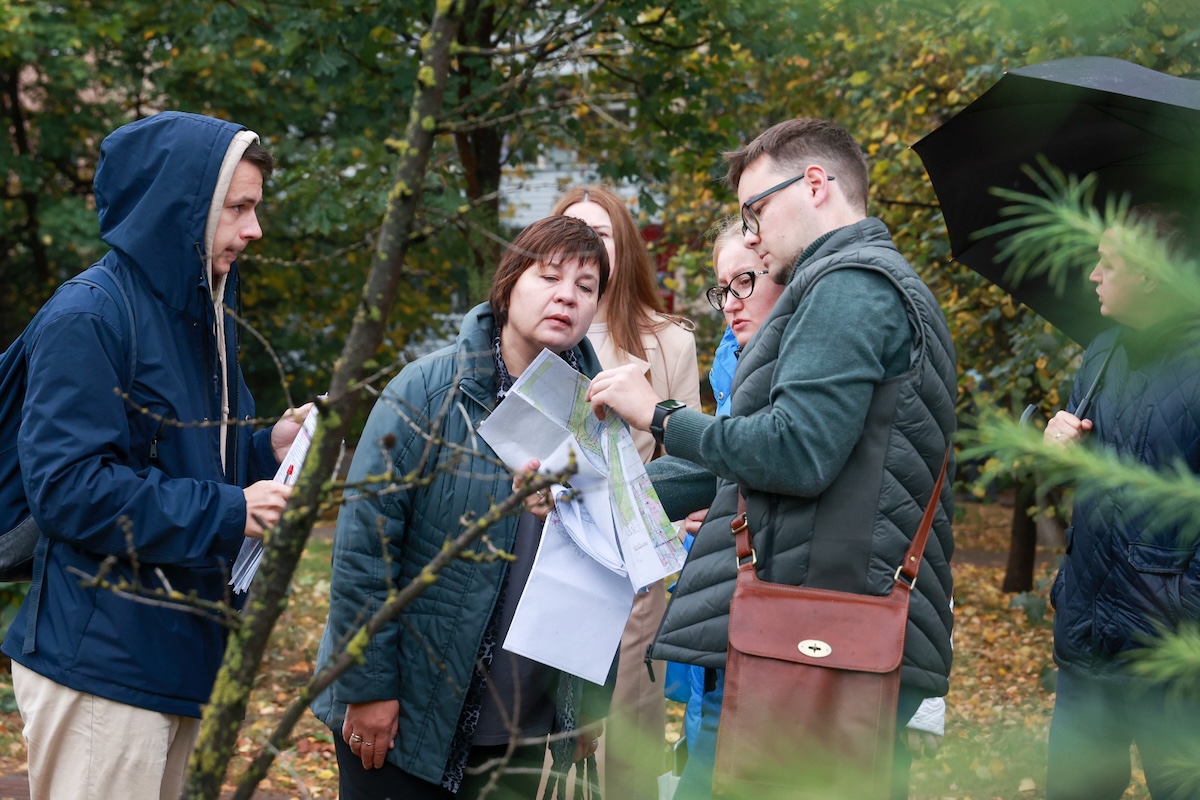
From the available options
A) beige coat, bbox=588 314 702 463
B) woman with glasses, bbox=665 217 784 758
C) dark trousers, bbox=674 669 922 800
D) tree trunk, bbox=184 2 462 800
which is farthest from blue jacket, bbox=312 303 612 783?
beige coat, bbox=588 314 702 463

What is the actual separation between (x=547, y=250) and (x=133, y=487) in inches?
44.4

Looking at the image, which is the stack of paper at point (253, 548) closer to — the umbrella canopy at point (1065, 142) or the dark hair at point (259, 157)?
the dark hair at point (259, 157)

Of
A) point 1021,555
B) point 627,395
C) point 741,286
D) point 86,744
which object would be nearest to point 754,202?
point 627,395

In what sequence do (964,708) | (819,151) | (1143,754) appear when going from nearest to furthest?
(1143,754) < (819,151) < (964,708)

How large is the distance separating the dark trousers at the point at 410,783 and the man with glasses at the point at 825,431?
0.46 meters

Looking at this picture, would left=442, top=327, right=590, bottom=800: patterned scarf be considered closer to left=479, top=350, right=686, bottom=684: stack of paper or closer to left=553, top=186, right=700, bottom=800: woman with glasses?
left=479, top=350, right=686, bottom=684: stack of paper

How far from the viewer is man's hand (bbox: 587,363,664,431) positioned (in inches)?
96.4

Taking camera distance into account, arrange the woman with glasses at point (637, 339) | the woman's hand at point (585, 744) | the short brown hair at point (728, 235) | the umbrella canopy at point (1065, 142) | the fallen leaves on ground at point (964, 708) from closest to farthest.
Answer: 1. the fallen leaves on ground at point (964, 708)
2. the umbrella canopy at point (1065, 142)
3. the woman's hand at point (585, 744)
4. the short brown hair at point (728, 235)
5. the woman with glasses at point (637, 339)

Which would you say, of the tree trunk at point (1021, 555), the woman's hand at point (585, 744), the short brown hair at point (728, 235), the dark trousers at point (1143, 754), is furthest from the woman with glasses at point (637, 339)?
the tree trunk at point (1021, 555)

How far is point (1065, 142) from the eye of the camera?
264 cm

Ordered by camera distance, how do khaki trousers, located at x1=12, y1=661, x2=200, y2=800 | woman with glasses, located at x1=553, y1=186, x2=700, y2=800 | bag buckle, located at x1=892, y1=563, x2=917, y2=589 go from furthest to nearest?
woman with glasses, located at x1=553, y1=186, x2=700, y2=800 < khaki trousers, located at x1=12, y1=661, x2=200, y2=800 < bag buckle, located at x1=892, y1=563, x2=917, y2=589

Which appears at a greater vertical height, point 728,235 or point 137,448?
Result: point 728,235

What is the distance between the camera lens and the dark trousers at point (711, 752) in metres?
2.35

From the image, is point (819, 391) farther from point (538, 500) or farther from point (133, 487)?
point (133, 487)
